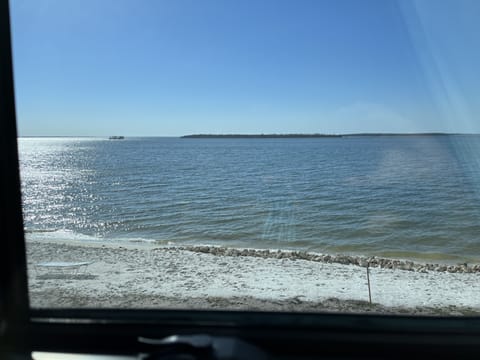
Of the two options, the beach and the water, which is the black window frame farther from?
the water

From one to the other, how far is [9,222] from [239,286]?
298cm

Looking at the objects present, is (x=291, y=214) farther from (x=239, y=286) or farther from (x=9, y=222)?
(x=9, y=222)

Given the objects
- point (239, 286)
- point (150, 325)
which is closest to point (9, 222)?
point (150, 325)

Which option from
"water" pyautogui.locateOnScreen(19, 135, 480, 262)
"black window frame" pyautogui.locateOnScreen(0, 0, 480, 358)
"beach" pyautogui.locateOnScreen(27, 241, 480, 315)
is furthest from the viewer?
"water" pyautogui.locateOnScreen(19, 135, 480, 262)

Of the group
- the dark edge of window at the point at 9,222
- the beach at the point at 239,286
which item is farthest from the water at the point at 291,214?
the dark edge of window at the point at 9,222

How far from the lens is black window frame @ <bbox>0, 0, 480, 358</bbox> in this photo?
166 cm

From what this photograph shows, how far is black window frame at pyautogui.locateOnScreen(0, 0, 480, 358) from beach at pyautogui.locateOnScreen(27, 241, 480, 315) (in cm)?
17

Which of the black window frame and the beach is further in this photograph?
the beach

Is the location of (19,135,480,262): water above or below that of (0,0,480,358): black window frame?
below

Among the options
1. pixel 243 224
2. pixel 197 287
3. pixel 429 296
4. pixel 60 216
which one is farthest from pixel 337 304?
pixel 60 216

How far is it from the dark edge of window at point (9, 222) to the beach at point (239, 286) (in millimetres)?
127

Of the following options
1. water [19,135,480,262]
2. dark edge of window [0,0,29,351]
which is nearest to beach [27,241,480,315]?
dark edge of window [0,0,29,351]

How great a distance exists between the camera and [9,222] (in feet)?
6.06

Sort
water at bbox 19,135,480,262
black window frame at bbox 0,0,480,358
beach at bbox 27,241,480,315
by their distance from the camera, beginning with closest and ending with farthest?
black window frame at bbox 0,0,480,358 → beach at bbox 27,241,480,315 → water at bbox 19,135,480,262
